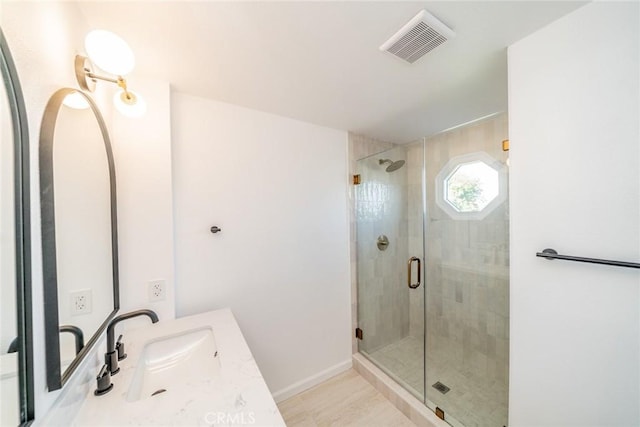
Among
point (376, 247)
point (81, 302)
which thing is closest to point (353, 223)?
point (376, 247)

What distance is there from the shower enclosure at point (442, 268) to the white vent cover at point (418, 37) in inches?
28.8

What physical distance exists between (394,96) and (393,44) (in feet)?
1.71

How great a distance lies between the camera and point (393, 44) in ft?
3.52

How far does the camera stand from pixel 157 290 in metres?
1.32

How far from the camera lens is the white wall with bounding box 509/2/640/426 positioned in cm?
82

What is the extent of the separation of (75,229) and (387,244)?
225 centimetres

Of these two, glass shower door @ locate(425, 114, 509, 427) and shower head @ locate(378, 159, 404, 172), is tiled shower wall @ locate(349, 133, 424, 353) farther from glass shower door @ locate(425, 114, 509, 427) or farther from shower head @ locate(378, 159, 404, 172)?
glass shower door @ locate(425, 114, 509, 427)

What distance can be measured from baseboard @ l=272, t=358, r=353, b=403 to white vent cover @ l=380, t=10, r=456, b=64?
2.45 m

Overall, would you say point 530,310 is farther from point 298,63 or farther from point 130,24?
point 130,24

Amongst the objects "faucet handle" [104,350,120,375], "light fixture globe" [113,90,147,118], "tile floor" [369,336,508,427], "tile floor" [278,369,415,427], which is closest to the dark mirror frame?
"faucet handle" [104,350,120,375]

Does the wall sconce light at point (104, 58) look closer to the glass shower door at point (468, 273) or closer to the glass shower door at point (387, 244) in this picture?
the glass shower door at point (387, 244)

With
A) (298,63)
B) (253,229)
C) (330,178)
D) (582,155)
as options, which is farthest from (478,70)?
(253,229)

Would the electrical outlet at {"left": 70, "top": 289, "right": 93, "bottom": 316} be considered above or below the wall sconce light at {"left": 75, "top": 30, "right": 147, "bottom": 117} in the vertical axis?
below

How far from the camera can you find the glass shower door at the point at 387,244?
88.0 inches
